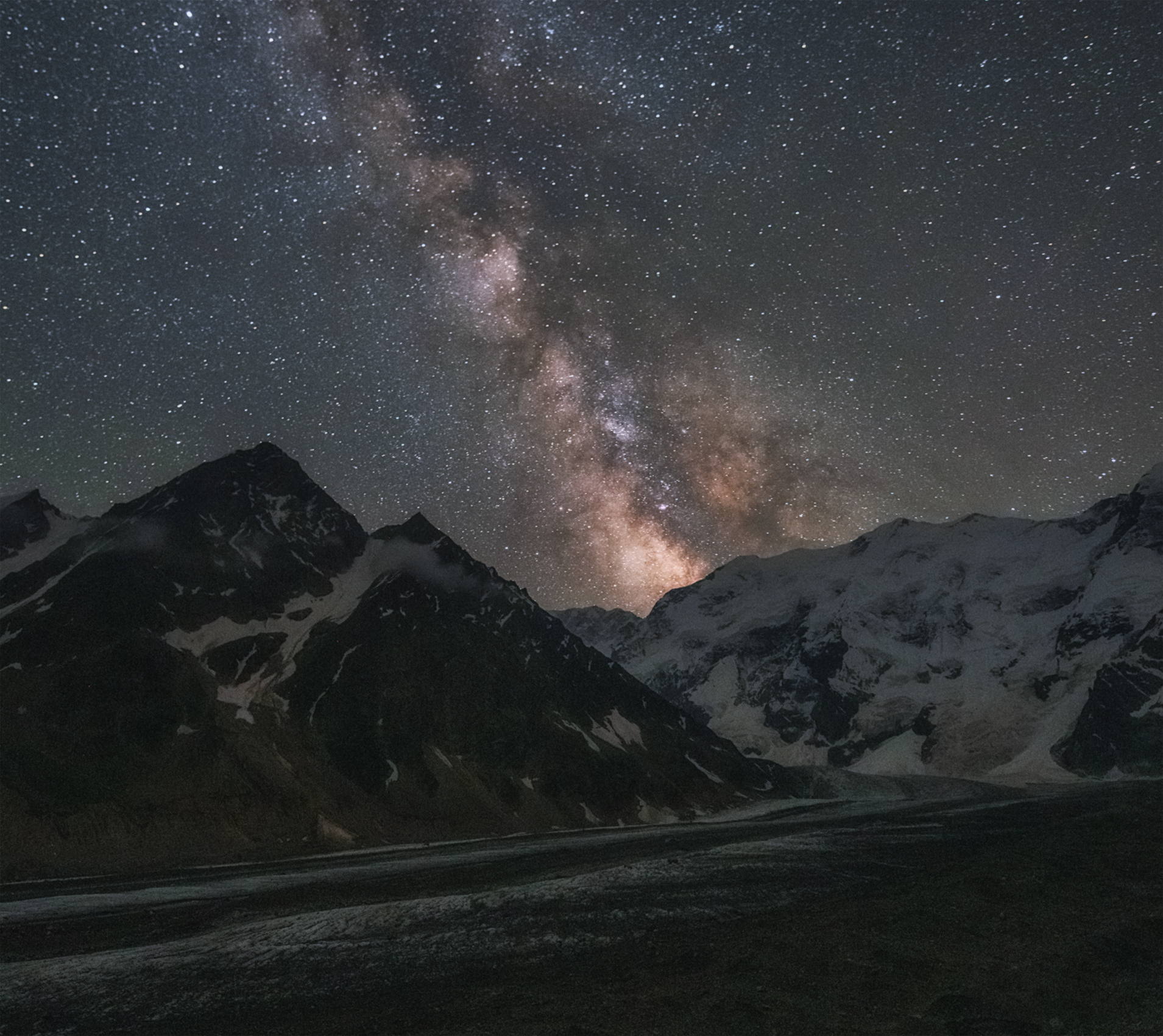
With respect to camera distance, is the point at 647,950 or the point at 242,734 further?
the point at 242,734

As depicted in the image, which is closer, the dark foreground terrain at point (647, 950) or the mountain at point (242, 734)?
the dark foreground terrain at point (647, 950)

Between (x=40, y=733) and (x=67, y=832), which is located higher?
(x=40, y=733)

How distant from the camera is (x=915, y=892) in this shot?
4197cm

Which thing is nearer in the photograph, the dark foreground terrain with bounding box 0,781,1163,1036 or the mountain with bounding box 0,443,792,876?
the dark foreground terrain with bounding box 0,781,1163,1036

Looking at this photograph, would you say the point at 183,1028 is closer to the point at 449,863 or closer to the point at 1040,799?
the point at 449,863

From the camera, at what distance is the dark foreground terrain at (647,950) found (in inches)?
888

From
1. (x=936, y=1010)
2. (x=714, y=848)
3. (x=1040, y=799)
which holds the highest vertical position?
(x=936, y=1010)

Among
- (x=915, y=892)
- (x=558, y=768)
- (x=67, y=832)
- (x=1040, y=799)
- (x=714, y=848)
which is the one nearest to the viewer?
(x=915, y=892)

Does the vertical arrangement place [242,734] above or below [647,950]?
above

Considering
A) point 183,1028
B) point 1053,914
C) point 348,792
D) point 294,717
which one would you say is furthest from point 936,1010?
point 294,717

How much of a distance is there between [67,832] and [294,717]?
55510 mm

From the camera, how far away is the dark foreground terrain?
2256 centimetres

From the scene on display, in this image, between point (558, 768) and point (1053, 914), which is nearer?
point (1053, 914)

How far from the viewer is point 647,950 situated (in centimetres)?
3156
